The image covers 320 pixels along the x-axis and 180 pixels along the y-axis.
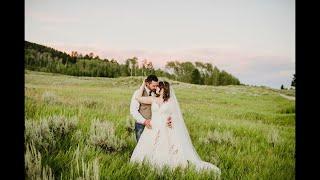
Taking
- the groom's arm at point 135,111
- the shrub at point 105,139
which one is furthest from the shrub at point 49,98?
the groom's arm at point 135,111

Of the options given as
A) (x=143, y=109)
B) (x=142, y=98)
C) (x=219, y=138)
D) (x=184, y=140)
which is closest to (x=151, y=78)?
(x=142, y=98)

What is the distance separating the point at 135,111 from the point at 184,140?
2.08 feet

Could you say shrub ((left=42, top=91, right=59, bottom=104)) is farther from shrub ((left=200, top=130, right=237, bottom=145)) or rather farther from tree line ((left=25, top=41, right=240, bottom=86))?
shrub ((left=200, top=130, right=237, bottom=145))

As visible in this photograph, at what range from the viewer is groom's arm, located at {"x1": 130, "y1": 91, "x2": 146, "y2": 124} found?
199 inches

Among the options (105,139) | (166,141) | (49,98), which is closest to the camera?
(166,141)

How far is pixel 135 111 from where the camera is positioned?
16.7ft

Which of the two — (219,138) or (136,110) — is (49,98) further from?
(219,138)

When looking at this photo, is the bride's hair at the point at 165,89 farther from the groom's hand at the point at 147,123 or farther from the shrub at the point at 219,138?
the shrub at the point at 219,138

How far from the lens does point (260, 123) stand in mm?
5645

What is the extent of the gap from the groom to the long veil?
253mm

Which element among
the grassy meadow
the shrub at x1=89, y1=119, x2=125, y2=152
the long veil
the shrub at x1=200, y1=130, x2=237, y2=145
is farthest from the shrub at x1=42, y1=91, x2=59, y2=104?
the shrub at x1=200, y1=130, x2=237, y2=145

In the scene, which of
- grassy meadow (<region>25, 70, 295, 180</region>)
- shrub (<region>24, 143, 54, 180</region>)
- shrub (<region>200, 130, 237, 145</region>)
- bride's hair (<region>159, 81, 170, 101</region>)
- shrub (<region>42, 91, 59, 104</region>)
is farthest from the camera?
shrub (<region>42, 91, 59, 104</region>)
